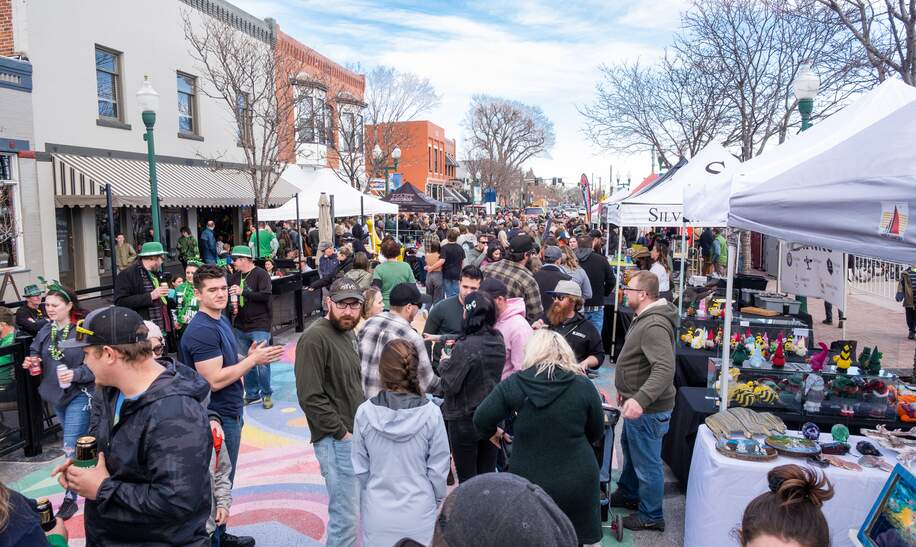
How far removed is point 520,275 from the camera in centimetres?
722

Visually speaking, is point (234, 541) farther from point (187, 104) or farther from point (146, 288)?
point (187, 104)

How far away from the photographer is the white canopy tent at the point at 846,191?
3.47 metres

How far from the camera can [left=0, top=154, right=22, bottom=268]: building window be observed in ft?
43.2

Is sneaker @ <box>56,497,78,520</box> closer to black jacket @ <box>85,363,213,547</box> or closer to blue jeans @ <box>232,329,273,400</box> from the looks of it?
black jacket @ <box>85,363,213,547</box>

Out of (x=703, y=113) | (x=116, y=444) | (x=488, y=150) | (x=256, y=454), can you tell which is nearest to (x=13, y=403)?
(x=256, y=454)

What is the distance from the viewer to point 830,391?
4949mm

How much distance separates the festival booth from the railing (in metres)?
15.2

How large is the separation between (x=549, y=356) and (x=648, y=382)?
1192mm

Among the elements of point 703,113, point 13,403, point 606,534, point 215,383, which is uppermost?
point 703,113

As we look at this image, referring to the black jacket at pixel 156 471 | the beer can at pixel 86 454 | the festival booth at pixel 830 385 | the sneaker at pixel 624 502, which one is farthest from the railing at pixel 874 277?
the beer can at pixel 86 454

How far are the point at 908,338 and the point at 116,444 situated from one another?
13.6 metres

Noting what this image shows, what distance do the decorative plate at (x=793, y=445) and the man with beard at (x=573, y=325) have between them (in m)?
1.41

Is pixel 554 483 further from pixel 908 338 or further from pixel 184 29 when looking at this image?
pixel 184 29

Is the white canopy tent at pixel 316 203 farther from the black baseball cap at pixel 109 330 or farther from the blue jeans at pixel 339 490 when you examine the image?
the black baseball cap at pixel 109 330
